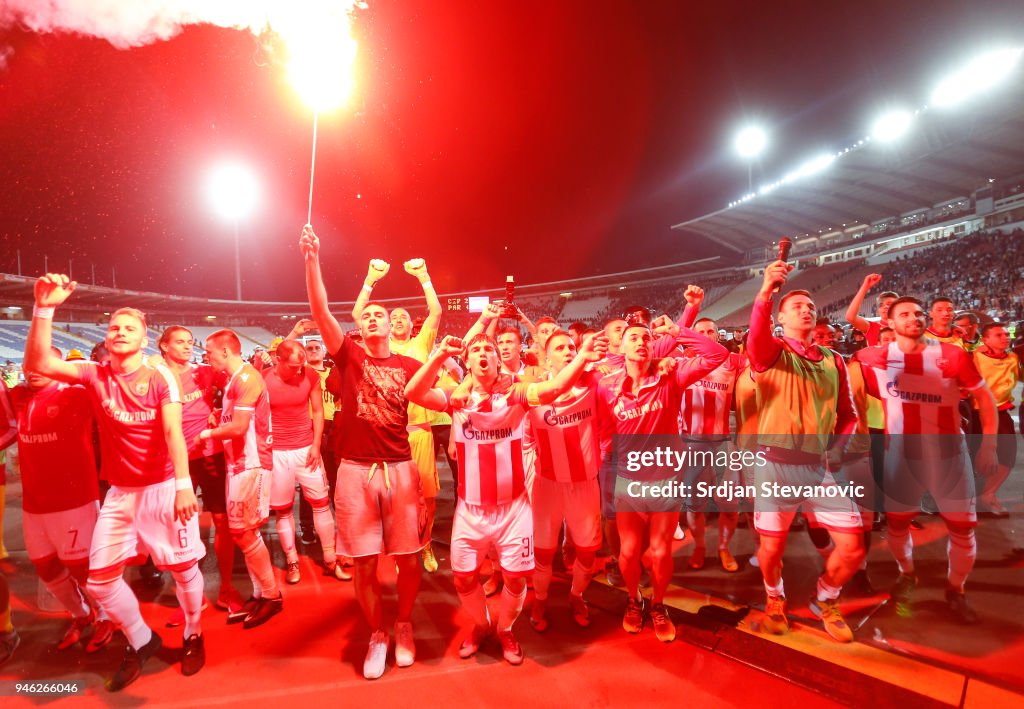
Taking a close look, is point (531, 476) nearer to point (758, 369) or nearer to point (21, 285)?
point (758, 369)

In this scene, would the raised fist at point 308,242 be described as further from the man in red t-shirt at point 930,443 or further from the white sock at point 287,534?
the man in red t-shirt at point 930,443

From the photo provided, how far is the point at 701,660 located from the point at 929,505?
459cm

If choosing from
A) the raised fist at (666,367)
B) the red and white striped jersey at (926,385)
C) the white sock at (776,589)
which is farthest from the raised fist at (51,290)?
the red and white striped jersey at (926,385)

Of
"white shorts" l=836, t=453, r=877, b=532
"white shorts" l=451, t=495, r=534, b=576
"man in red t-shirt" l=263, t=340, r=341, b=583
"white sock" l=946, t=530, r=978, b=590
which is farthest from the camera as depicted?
"man in red t-shirt" l=263, t=340, r=341, b=583

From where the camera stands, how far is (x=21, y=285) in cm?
2588

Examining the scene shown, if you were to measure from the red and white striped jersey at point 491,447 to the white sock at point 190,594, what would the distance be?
2005mm

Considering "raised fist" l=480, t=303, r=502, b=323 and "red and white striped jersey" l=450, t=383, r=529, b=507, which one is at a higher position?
"raised fist" l=480, t=303, r=502, b=323

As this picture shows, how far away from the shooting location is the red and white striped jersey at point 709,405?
483 cm

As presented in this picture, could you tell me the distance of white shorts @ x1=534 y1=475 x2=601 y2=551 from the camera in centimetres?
367

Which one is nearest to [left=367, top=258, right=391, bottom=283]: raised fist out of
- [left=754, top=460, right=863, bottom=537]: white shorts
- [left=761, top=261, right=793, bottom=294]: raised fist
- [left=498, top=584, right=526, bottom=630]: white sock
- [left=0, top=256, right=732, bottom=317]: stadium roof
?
[left=498, top=584, right=526, bottom=630]: white sock

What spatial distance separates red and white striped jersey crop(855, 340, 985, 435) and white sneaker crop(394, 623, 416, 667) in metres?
4.21

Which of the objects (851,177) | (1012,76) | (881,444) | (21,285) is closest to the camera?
(881,444)

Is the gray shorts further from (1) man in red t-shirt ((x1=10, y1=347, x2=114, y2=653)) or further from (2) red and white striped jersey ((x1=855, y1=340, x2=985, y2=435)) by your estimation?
(2) red and white striped jersey ((x1=855, y1=340, x2=985, y2=435))

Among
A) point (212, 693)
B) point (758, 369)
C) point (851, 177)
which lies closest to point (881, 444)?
point (758, 369)
